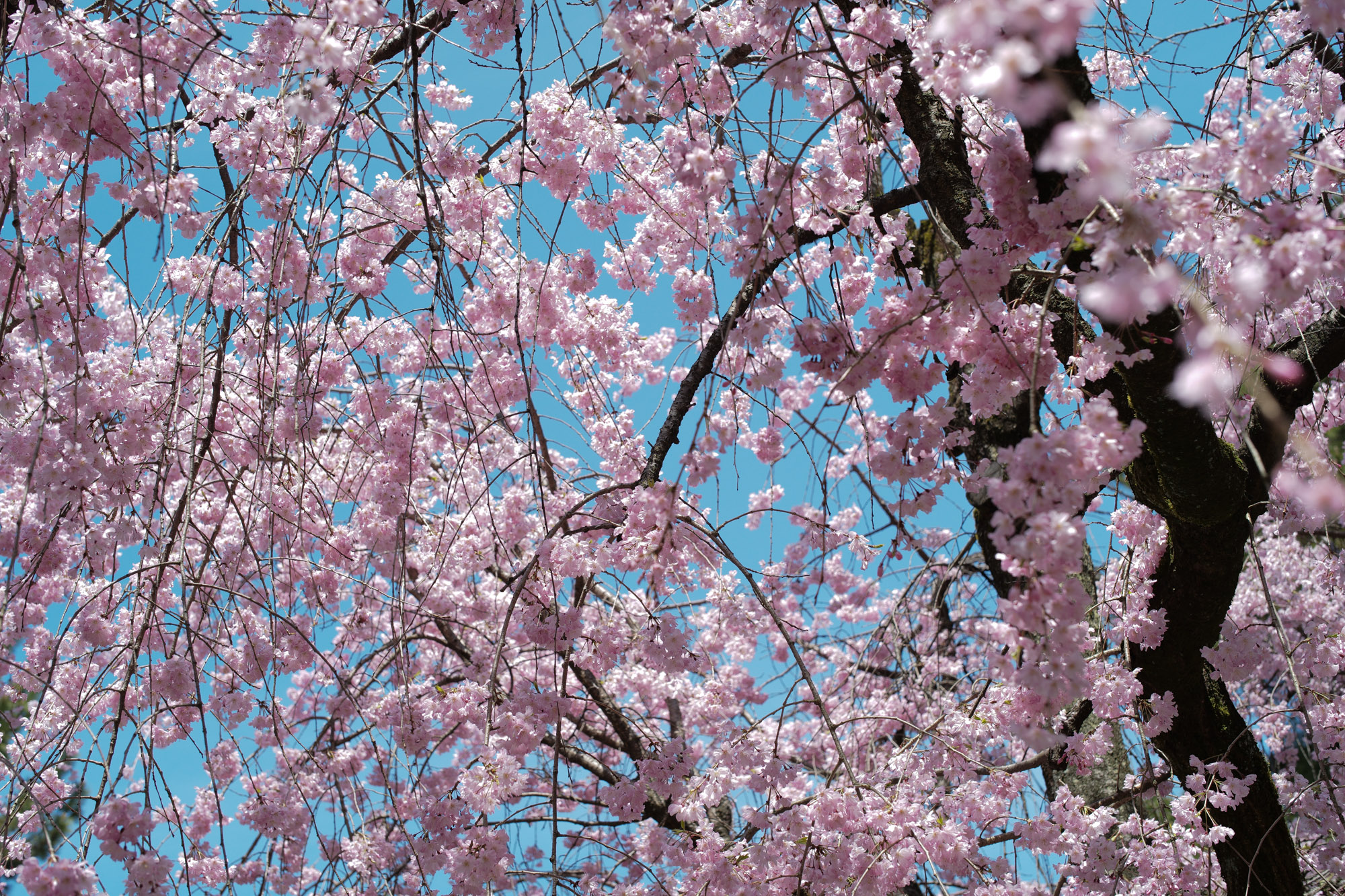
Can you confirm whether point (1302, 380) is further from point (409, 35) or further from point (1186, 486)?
point (409, 35)

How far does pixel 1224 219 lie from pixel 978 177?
0.57 m

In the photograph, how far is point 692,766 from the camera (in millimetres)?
2518

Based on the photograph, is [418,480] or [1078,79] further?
[418,480]

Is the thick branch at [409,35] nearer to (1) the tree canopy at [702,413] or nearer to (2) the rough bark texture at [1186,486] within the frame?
(1) the tree canopy at [702,413]

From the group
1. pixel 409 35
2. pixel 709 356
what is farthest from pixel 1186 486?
pixel 409 35

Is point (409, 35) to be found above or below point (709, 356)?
above

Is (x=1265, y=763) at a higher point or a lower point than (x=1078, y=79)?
lower

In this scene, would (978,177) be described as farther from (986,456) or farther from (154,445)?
(154,445)

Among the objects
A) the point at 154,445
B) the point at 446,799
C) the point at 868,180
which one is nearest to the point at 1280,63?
the point at 868,180

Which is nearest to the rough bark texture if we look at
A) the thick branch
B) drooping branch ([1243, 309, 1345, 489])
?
drooping branch ([1243, 309, 1345, 489])

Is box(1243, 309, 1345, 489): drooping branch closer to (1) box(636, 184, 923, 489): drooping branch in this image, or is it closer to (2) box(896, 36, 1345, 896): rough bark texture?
(2) box(896, 36, 1345, 896): rough bark texture

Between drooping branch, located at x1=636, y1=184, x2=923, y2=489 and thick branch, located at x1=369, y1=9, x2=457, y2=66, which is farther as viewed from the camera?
thick branch, located at x1=369, y1=9, x2=457, y2=66

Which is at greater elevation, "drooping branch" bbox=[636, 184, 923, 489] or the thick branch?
the thick branch

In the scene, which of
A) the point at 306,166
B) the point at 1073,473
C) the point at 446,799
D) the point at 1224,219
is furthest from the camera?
the point at 446,799
